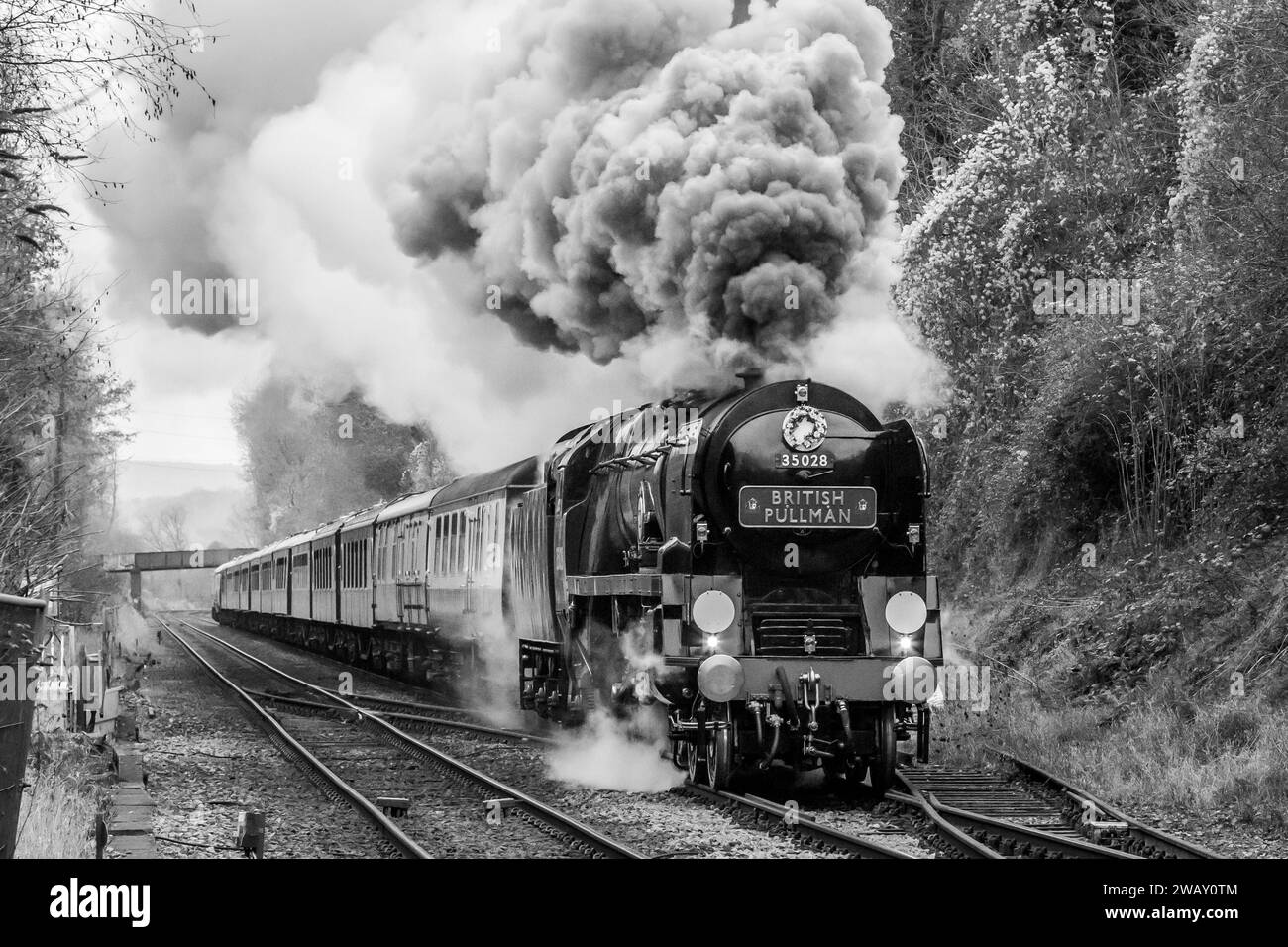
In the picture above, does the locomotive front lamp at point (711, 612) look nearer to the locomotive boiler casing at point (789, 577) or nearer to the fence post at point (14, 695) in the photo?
the locomotive boiler casing at point (789, 577)

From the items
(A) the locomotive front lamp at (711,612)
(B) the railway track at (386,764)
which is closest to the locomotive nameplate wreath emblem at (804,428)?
(A) the locomotive front lamp at (711,612)

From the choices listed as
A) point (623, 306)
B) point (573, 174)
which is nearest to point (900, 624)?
point (623, 306)

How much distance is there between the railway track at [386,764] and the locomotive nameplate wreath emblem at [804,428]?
304 cm

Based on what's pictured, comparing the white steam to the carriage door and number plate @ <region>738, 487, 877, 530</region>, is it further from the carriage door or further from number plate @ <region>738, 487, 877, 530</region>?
the carriage door

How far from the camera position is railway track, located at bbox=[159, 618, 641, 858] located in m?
9.20

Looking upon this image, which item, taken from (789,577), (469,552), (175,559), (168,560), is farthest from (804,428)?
(175,559)

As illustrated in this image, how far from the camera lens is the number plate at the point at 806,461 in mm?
10258

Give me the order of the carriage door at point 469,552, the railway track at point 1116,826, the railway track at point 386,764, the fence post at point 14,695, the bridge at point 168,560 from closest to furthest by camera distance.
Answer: the fence post at point 14,695
the railway track at point 1116,826
the railway track at point 386,764
the carriage door at point 469,552
the bridge at point 168,560

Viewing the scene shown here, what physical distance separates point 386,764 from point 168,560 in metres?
63.0

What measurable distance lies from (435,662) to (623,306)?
9.96m

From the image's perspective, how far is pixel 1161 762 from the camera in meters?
11.4

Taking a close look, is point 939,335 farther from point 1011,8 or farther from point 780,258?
point 780,258

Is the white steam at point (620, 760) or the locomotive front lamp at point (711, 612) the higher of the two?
the locomotive front lamp at point (711, 612)

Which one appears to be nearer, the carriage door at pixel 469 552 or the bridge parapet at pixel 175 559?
the carriage door at pixel 469 552
